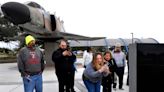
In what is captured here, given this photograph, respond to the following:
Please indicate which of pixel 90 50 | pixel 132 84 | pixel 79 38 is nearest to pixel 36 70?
pixel 132 84

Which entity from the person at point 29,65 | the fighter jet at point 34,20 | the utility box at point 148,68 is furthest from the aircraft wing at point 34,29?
the utility box at point 148,68

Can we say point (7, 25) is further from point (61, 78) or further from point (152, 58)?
point (152, 58)

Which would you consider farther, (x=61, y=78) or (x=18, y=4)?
(x=18, y=4)

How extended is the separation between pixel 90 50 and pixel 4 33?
32.1m

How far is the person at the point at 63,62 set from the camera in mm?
9586

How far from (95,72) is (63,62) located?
90.2 inches

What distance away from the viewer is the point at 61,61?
9.64 metres

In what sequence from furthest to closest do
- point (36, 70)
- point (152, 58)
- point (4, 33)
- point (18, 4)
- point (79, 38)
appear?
1. point (4, 33)
2. point (79, 38)
3. point (18, 4)
4. point (36, 70)
5. point (152, 58)

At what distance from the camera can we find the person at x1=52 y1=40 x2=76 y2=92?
9586 mm

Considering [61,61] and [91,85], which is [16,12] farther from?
[91,85]

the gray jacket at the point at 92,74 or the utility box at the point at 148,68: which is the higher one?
the utility box at the point at 148,68

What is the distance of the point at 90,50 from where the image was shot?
Result: 544 inches

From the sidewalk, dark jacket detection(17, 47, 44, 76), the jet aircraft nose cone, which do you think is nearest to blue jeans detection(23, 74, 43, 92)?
dark jacket detection(17, 47, 44, 76)

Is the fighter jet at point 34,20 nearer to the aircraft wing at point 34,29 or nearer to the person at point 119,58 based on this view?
the aircraft wing at point 34,29
